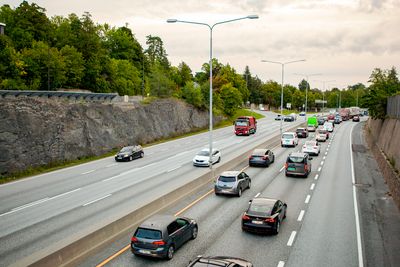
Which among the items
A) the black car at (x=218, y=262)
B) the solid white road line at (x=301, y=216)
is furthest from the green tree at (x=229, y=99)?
the black car at (x=218, y=262)

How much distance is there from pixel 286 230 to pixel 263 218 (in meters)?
1.78

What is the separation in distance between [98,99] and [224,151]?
18565mm

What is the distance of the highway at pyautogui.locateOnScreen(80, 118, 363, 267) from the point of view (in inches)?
575

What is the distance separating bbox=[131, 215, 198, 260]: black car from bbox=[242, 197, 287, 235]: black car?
138 inches

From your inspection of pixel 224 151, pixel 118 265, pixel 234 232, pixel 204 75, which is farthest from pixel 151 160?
pixel 204 75

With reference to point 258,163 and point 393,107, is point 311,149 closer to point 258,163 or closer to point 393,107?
point 258,163

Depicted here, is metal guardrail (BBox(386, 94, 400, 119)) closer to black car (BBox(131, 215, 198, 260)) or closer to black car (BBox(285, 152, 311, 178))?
black car (BBox(285, 152, 311, 178))

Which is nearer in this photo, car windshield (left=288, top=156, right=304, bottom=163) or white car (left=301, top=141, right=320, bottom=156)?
car windshield (left=288, top=156, right=304, bottom=163)

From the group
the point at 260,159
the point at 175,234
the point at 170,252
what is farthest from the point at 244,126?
the point at 170,252

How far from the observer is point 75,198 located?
80.6 ft

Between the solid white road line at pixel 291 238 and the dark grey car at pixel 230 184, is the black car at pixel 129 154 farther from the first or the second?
the solid white road line at pixel 291 238

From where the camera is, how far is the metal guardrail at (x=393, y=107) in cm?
3753

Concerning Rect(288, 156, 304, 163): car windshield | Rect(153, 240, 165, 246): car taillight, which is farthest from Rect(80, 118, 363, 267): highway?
Rect(288, 156, 304, 163): car windshield

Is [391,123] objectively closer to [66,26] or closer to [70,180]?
[70,180]
